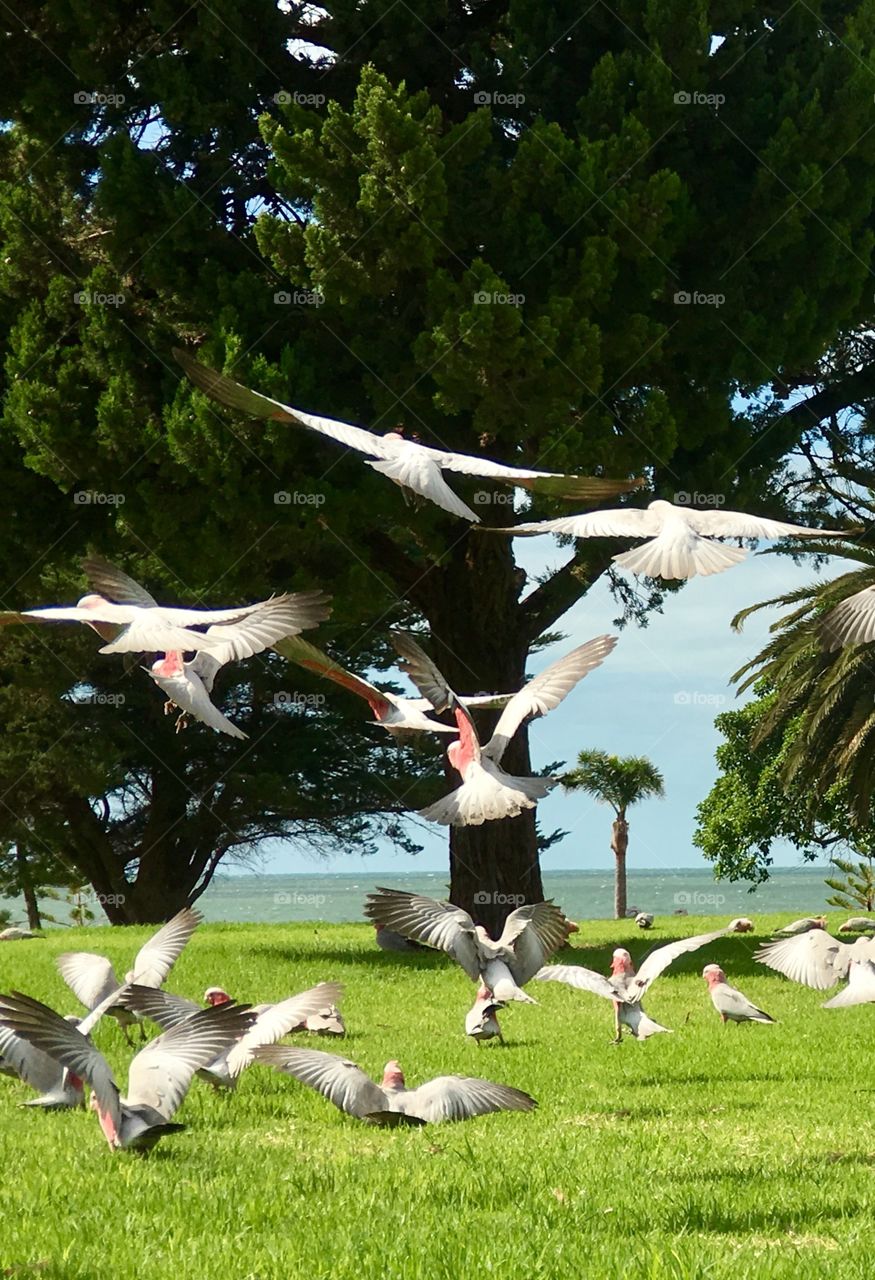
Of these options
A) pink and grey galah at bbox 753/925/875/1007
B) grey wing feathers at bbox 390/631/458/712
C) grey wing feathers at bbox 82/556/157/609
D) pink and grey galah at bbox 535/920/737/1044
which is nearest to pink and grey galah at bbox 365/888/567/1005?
pink and grey galah at bbox 535/920/737/1044

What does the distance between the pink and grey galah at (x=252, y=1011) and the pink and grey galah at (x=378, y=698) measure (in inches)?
69.7

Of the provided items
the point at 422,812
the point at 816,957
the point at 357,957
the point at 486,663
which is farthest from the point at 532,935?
the point at 357,957

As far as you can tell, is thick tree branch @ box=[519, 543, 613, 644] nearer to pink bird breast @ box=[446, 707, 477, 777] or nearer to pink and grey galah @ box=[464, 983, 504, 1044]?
pink and grey galah @ box=[464, 983, 504, 1044]

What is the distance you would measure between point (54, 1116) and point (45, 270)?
388 inches

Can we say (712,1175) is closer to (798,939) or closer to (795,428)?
(798,939)

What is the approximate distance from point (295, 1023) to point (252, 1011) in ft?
0.94

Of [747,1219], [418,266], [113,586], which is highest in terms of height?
[418,266]

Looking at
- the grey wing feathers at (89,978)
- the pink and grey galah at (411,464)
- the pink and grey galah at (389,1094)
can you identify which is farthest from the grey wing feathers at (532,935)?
the pink and grey galah at (411,464)

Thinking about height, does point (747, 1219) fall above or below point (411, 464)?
below

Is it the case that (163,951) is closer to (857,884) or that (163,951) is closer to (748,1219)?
(748,1219)

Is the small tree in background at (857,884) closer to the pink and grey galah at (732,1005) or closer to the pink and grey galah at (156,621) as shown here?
the pink and grey galah at (732,1005)

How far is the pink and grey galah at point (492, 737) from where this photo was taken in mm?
4074

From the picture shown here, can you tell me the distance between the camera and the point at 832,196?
1359 cm

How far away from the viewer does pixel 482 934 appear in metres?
7.11
